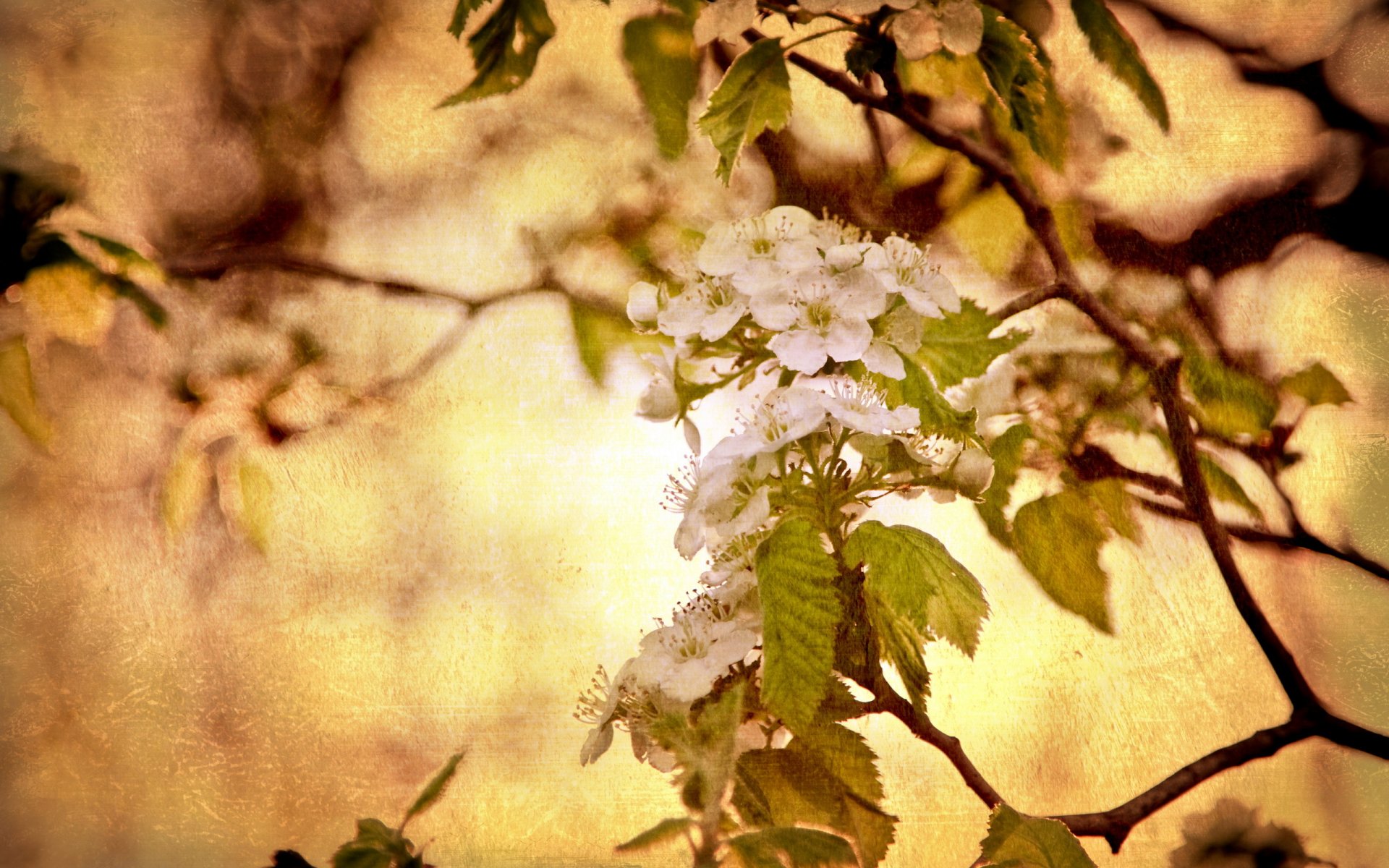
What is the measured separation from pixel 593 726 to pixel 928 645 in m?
0.25

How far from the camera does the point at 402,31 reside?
0.73 m

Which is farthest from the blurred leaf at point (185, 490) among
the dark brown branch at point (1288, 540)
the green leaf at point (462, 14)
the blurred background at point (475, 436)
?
the dark brown branch at point (1288, 540)

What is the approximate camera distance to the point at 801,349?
654 millimetres

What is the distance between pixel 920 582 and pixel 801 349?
0.18 m

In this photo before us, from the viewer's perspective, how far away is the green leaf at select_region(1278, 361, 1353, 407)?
719mm

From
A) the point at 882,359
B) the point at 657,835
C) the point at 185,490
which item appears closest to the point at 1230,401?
the point at 882,359

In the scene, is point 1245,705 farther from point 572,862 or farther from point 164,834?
point 164,834

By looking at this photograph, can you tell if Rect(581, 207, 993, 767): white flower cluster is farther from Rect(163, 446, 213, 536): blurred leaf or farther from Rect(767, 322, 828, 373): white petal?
Rect(163, 446, 213, 536): blurred leaf

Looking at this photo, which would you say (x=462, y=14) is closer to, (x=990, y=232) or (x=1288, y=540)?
(x=990, y=232)

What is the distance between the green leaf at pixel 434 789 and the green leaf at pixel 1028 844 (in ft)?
1.30

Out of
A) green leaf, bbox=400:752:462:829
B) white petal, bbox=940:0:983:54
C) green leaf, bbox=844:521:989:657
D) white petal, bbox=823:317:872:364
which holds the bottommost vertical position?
green leaf, bbox=400:752:462:829

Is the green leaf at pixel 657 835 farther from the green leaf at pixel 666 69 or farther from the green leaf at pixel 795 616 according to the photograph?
the green leaf at pixel 666 69

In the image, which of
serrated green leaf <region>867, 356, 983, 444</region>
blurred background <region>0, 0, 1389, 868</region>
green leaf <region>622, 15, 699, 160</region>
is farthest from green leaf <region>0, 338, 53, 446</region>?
serrated green leaf <region>867, 356, 983, 444</region>

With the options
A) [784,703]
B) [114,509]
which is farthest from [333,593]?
[784,703]
